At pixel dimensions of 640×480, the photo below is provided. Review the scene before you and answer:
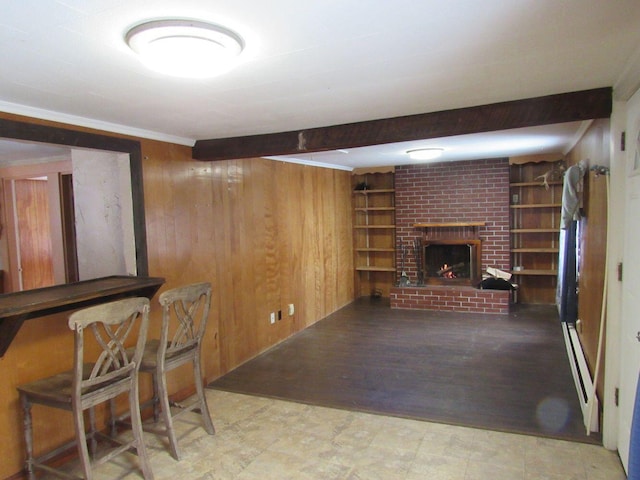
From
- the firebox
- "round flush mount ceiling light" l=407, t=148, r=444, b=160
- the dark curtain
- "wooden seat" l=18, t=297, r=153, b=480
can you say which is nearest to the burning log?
the firebox

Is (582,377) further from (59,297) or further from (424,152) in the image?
(59,297)

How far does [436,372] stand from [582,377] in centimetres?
113

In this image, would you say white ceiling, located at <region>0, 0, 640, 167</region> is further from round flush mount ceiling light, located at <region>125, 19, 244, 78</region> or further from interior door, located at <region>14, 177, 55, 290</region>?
interior door, located at <region>14, 177, 55, 290</region>

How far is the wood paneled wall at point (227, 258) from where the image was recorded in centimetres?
258

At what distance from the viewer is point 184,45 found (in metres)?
1.54

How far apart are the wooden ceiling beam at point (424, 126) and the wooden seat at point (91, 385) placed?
1.62m

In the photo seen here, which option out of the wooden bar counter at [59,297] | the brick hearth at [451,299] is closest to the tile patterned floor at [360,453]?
the wooden bar counter at [59,297]

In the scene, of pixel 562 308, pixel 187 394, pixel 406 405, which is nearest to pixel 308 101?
pixel 406 405

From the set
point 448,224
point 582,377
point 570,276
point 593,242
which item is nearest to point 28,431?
point 582,377

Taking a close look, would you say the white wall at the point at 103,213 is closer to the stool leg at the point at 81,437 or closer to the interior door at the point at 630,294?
the stool leg at the point at 81,437

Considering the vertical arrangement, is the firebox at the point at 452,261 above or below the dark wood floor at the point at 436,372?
above

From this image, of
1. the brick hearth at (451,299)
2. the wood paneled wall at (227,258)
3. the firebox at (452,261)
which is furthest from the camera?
the firebox at (452,261)

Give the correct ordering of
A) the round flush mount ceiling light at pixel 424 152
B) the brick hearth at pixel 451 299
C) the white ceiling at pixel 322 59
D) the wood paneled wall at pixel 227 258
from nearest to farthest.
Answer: the white ceiling at pixel 322 59, the wood paneled wall at pixel 227 258, the round flush mount ceiling light at pixel 424 152, the brick hearth at pixel 451 299

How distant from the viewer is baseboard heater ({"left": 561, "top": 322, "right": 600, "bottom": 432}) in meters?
2.75
